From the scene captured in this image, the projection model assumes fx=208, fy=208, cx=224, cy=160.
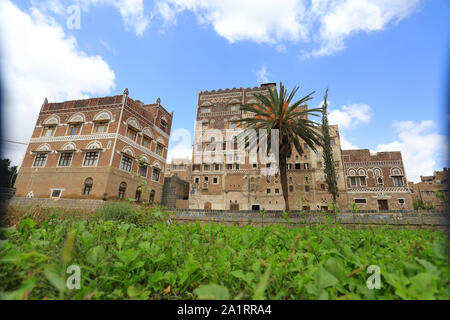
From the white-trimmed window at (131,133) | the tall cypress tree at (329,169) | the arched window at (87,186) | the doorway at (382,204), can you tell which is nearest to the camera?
the arched window at (87,186)

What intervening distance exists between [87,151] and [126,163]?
367 centimetres

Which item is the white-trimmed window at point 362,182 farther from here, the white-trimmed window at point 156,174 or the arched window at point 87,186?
the arched window at point 87,186

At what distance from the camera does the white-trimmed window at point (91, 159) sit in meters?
19.6

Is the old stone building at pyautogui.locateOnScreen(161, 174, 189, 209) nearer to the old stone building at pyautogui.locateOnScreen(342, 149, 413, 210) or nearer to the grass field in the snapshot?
the old stone building at pyautogui.locateOnScreen(342, 149, 413, 210)

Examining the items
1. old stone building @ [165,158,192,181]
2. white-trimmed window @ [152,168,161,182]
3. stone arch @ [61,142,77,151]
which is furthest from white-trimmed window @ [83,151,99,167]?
old stone building @ [165,158,192,181]

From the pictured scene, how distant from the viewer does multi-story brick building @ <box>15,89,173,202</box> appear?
1909cm

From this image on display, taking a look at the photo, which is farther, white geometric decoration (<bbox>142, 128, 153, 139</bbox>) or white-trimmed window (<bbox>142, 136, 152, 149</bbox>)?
white-trimmed window (<bbox>142, 136, 152, 149</bbox>)

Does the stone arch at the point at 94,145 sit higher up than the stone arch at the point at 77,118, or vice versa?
the stone arch at the point at 77,118

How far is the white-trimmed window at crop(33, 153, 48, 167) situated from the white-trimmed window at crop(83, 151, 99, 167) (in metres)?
4.83

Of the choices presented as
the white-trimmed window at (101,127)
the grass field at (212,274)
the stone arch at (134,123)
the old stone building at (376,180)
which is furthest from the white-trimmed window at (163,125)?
the grass field at (212,274)

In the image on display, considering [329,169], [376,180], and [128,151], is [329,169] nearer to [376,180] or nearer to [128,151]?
[376,180]

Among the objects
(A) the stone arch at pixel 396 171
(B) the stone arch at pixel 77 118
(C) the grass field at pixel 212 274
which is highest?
(B) the stone arch at pixel 77 118
